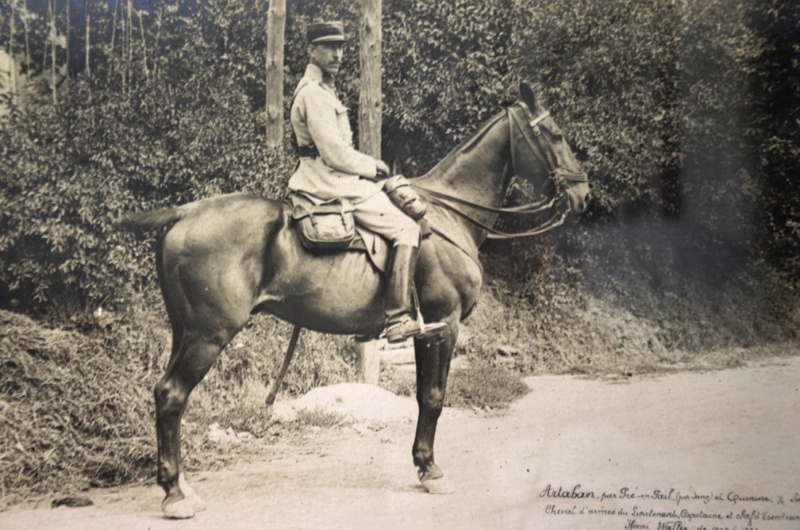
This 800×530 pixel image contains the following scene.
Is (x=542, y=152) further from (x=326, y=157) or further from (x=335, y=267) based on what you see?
(x=335, y=267)

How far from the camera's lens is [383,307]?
5059 millimetres

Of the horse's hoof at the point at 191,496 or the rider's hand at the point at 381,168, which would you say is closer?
the horse's hoof at the point at 191,496

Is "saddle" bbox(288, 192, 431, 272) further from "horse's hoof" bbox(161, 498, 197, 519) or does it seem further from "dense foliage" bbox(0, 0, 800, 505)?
"horse's hoof" bbox(161, 498, 197, 519)

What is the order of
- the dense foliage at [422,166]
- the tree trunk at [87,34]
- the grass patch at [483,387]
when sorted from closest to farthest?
the dense foliage at [422,166]
the tree trunk at [87,34]
the grass patch at [483,387]

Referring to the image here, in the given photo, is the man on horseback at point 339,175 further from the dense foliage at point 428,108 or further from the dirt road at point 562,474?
the dirt road at point 562,474

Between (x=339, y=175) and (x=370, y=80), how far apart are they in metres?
1.40

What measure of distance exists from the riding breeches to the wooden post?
1319mm

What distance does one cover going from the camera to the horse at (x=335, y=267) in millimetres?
4641

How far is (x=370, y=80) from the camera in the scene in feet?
19.9

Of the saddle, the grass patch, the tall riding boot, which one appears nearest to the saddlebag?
the saddle

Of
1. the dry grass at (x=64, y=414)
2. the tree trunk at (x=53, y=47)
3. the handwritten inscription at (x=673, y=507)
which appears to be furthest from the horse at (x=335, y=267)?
the tree trunk at (x=53, y=47)

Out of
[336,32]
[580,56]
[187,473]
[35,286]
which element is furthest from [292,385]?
[580,56]

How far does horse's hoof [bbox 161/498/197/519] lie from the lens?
4539mm

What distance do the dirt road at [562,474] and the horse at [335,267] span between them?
0.23 m
